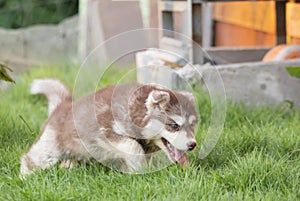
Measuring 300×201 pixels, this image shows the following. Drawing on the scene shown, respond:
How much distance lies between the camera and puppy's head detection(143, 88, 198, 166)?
3.65 meters

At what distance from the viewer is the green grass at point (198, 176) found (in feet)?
11.2

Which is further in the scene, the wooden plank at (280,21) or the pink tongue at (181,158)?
the wooden plank at (280,21)

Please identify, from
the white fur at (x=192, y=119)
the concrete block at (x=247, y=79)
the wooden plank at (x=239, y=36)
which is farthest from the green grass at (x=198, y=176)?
the wooden plank at (x=239, y=36)

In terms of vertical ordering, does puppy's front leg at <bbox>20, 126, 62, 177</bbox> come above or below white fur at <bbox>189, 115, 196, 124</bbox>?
below

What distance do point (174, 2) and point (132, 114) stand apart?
9.09ft

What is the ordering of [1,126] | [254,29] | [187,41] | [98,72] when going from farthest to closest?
1. [254,29]
2. [98,72]
3. [187,41]
4. [1,126]

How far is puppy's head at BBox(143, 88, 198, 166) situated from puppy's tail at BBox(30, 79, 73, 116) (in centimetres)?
97

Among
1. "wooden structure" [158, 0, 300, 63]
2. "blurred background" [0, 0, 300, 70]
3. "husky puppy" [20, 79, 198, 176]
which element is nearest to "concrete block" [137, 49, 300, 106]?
"wooden structure" [158, 0, 300, 63]

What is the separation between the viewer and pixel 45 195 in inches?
132

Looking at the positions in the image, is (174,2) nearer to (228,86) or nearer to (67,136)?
(228,86)

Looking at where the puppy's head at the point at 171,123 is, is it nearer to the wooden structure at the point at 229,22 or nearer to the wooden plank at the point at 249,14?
the wooden structure at the point at 229,22

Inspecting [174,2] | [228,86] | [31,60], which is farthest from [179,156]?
[31,60]

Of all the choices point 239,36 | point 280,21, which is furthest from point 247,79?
point 239,36

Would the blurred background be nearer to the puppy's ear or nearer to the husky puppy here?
the husky puppy
